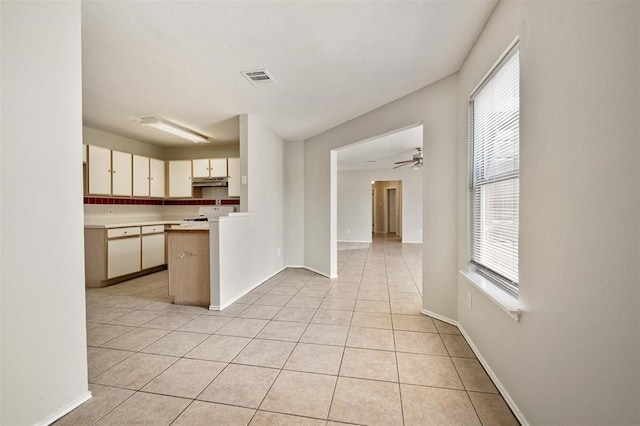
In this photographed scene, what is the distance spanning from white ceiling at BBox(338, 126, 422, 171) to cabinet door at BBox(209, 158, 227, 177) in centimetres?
229

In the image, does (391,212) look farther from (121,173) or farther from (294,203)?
(121,173)

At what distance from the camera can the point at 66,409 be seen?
159 cm

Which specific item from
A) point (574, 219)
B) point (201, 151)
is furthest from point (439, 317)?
point (201, 151)

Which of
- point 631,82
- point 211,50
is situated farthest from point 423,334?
point 211,50

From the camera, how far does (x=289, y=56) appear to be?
2.44 m

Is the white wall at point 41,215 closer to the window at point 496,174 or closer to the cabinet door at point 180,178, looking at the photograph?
the window at point 496,174

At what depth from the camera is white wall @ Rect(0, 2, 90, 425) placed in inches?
51.4

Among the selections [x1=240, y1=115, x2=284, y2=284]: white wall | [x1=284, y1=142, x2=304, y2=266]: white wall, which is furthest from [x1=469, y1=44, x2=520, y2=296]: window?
[x1=284, y1=142, x2=304, y2=266]: white wall

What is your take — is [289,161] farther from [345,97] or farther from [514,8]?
[514,8]

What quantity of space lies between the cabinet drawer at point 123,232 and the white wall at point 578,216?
5022 mm

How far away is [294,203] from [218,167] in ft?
5.51

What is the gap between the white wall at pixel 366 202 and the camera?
30.5 ft

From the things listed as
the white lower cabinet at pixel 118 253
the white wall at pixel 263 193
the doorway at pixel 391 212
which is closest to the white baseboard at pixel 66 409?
→ the white wall at pixel 263 193

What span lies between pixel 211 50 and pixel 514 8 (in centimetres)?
215
